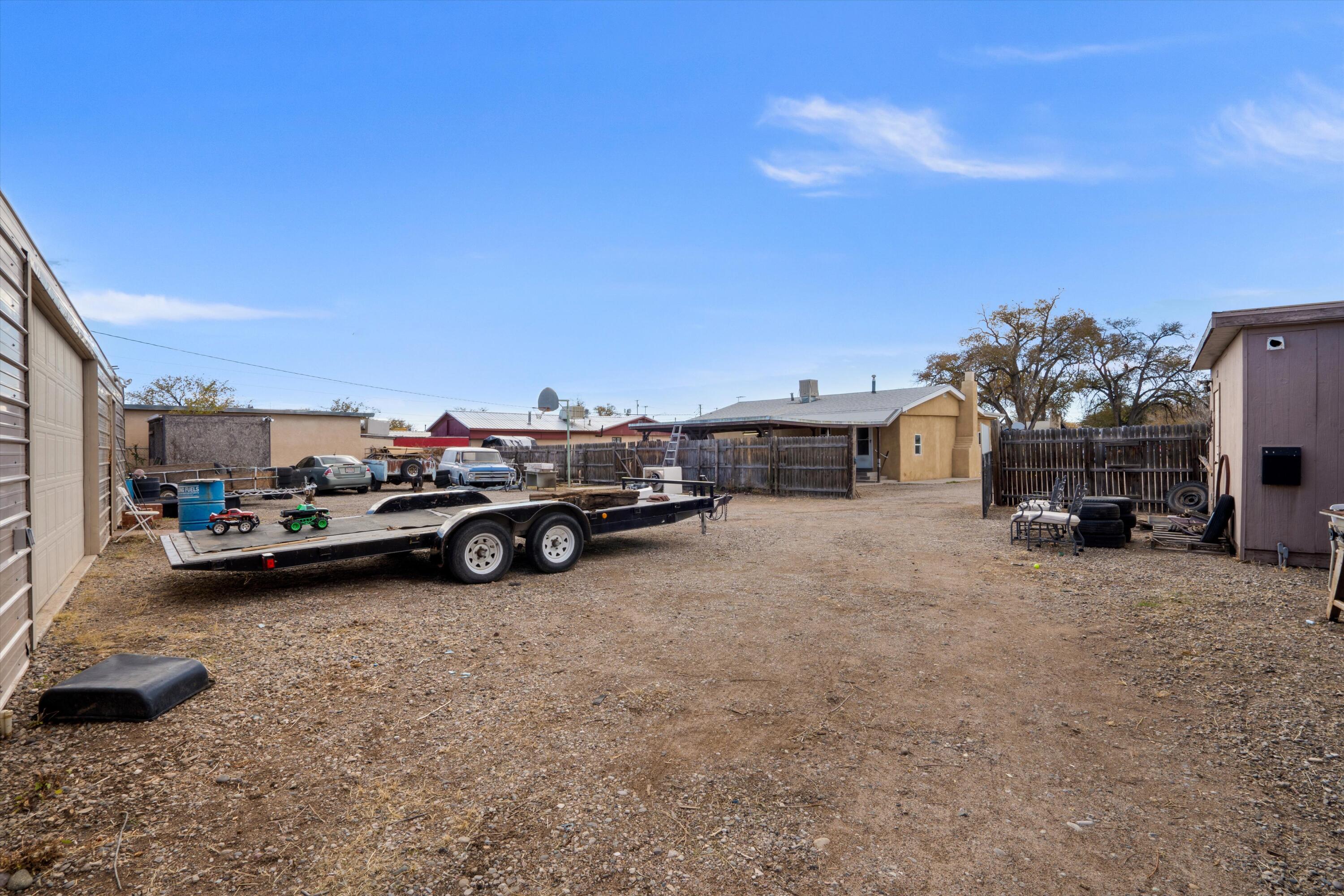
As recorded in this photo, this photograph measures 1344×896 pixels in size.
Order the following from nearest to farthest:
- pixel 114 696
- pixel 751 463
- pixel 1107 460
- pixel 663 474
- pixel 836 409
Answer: pixel 114 696
pixel 663 474
pixel 1107 460
pixel 751 463
pixel 836 409

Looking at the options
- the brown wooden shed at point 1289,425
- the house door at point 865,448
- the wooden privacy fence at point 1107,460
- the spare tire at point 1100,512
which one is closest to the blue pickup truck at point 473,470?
the house door at point 865,448

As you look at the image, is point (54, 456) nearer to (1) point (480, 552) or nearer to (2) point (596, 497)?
(1) point (480, 552)

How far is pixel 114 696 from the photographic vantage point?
388 centimetres

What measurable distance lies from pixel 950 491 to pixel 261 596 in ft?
65.4

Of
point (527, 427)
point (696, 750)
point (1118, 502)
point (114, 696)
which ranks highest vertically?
point (527, 427)

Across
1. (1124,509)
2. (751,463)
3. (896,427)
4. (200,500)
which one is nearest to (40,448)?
(200,500)

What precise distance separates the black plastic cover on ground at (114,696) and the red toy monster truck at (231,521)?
392cm

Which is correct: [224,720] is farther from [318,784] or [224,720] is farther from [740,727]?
[740,727]

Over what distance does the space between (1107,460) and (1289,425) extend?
6.95m

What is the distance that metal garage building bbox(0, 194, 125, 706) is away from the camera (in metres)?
4.61

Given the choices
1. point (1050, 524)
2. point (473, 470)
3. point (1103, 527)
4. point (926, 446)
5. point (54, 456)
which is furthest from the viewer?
point (926, 446)

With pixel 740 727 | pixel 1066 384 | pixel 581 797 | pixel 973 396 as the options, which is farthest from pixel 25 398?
pixel 1066 384

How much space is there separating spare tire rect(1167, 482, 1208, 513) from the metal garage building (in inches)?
619

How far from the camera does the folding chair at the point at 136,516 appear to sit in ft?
38.6
